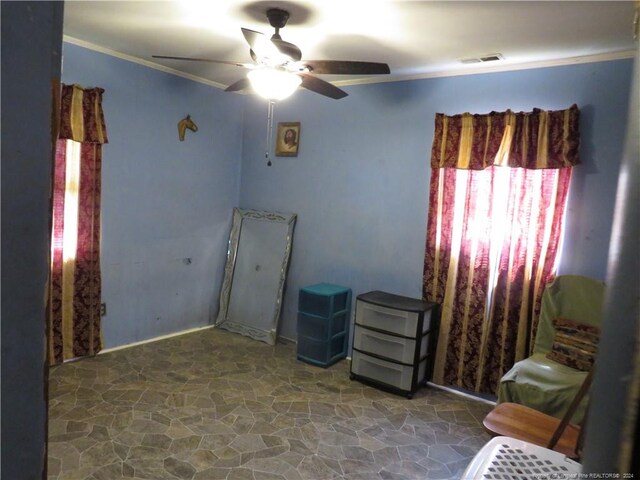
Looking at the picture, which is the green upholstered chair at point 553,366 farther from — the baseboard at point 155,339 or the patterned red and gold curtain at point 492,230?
the baseboard at point 155,339

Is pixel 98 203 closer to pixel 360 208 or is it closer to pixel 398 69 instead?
pixel 360 208

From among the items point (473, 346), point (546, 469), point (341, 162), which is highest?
point (341, 162)

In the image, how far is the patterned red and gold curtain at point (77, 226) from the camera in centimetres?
314

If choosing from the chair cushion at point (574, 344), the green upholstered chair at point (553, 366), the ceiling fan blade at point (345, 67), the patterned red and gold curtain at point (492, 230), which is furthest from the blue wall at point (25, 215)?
the patterned red and gold curtain at point (492, 230)

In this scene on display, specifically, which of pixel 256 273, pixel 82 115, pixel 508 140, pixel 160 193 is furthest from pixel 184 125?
pixel 508 140

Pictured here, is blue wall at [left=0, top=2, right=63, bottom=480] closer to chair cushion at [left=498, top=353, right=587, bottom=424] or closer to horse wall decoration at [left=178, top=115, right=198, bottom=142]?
chair cushion at [left=498, top=353, right=587, bottom=424]

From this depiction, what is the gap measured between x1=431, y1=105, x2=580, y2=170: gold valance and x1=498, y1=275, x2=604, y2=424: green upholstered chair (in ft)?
2.68

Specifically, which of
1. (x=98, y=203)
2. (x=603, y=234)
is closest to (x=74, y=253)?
(x=98, y=203)

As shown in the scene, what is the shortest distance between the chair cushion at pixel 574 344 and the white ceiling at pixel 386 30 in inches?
67.6

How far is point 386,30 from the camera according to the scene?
2.55m

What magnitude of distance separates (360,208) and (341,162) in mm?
466

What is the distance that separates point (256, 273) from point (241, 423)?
190 centimetres

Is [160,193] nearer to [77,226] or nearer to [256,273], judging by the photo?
[77,226]

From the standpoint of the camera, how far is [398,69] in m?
3.33
